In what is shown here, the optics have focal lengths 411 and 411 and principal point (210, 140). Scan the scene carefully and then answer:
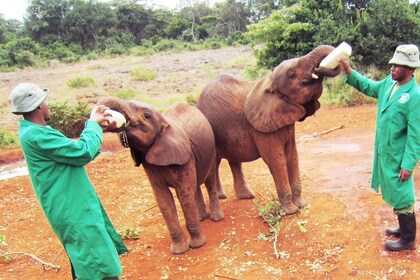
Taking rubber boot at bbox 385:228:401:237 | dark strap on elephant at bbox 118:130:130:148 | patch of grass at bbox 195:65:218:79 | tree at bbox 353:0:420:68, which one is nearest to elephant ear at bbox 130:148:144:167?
dark strap on elephant at bbox 118:130:130:148

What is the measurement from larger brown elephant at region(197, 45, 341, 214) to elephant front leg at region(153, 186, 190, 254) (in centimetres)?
122

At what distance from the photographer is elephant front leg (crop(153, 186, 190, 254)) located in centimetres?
469

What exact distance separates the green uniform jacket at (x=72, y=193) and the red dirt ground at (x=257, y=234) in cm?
138

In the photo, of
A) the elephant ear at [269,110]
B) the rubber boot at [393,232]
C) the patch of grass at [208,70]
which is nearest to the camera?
the rubber boot at [393,232]

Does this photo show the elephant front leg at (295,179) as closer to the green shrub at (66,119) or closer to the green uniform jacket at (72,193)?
the green uniform jacket at (72,193)

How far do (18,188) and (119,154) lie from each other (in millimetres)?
2655

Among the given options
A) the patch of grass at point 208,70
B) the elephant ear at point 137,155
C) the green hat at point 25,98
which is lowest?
the patch of grass at point 208,70

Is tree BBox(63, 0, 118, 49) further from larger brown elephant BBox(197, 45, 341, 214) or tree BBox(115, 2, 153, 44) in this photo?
larger brown elephant BBox(197, 45, 341, 214)

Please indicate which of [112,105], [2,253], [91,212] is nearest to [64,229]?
[91,212]

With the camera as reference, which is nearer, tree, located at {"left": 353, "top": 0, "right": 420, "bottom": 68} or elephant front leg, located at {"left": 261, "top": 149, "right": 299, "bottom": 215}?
elephant front leg, located at {"left": 261, "top": 149, "right": 299, "bottom": 215}

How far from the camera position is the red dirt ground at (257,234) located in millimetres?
4348

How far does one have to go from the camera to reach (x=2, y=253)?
5469 millimetres

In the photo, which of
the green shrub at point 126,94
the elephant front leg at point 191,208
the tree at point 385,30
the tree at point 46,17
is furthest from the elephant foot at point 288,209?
the tree at point 46,17

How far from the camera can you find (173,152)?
4359 mm
